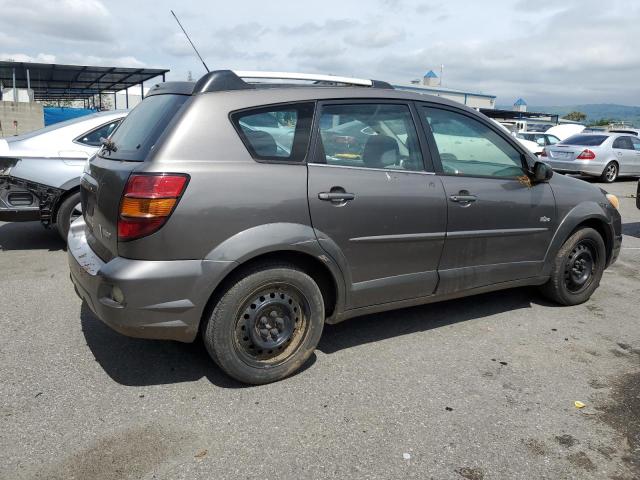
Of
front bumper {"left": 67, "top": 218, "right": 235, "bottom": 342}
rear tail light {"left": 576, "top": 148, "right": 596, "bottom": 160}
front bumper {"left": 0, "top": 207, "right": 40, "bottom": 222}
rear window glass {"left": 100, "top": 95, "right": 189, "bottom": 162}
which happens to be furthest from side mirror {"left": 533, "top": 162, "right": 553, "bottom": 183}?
rear tail light {"left": 576, "top": 148, "right": 596, "bottom": 160}

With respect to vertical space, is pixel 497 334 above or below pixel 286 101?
below

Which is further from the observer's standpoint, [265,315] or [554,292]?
[554,292]

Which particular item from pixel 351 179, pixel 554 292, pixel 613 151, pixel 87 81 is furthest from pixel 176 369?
pixel 87 81

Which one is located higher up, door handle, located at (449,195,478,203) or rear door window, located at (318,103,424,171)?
rear door window, located at (318,103,424,171)

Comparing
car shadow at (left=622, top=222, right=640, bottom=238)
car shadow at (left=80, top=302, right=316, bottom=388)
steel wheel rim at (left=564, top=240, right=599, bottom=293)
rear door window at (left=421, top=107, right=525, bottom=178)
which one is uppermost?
rear door window at (left=421, top=107, right=525, bottom=178)

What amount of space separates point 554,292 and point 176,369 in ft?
10.6

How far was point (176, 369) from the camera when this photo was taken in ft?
11.2

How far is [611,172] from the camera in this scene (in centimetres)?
1559

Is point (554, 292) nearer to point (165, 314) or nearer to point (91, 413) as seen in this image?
point (165, 314)

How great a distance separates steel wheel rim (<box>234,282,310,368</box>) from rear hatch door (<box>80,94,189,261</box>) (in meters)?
0.82

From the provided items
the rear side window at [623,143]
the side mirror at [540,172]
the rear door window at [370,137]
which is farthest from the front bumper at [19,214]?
the rear side window at [623,143]

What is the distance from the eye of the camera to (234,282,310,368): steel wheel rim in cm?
314

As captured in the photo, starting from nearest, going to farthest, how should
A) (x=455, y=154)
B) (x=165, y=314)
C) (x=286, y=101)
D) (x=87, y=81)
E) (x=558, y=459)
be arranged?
(x=558, y=459)
(x=165, y=314)
(x=286, y=101)
(x=455, y=154)
(x=87, y=81)

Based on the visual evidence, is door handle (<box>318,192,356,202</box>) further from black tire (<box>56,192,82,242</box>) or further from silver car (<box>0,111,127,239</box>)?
black tire (<box>56,192,82,242</box>)
